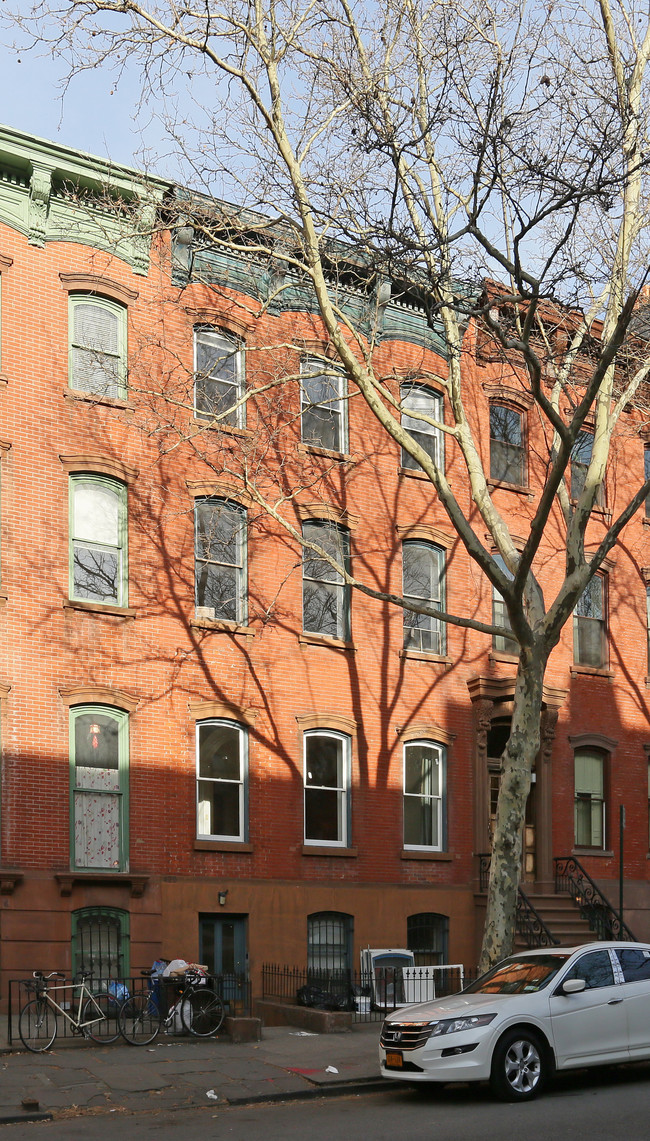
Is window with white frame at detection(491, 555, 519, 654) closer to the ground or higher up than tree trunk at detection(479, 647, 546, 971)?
higher up

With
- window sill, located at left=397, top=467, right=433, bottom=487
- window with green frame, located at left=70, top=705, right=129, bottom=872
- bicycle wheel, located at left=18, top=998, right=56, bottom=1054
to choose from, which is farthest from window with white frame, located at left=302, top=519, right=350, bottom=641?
bicycle wheel, located at left=18, top=998, right=56, bottom=1054

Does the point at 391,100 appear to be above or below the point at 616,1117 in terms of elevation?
above

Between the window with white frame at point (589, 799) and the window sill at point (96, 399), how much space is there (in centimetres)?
1197

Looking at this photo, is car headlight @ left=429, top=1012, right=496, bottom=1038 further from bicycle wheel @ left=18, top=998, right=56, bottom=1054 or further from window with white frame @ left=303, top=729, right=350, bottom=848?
window with white frame @ left=303, top=729, right=350, bottom=848

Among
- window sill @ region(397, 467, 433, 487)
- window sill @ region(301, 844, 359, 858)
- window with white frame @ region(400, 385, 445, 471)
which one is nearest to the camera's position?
window sill @ region(301, 844, 359, 858)

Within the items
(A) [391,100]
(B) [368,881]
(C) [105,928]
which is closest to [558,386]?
(A) [391,100]

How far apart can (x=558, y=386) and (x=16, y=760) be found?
10077 mm

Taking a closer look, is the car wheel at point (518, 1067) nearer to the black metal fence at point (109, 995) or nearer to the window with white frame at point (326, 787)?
the black metal fence at point (109, 995)

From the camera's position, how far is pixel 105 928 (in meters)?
19.8

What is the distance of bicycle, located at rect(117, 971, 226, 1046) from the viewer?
17.2m

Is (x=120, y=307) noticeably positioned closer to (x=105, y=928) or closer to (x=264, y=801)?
(x=264, y=801)

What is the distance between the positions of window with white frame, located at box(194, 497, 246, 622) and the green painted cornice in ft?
15.1

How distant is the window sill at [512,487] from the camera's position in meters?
25.7

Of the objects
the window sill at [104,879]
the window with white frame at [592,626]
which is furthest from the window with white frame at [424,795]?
the window sill at [104,879]
